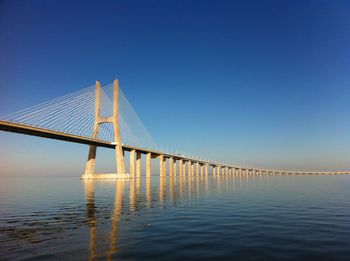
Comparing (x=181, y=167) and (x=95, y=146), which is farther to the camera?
(x=181, y=167)

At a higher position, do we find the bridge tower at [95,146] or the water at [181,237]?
the bridge tower at [95,146]

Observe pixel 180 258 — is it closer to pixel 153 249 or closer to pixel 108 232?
pixel 153 249

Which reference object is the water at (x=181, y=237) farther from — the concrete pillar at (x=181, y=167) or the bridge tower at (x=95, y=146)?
the concrete pillar at (x=181, y=167)

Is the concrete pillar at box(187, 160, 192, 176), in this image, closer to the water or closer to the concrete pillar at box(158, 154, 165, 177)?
the concrete pillar at box(158, 154, 165, 177)

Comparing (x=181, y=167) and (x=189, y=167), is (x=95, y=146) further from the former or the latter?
(x=189, y=167)

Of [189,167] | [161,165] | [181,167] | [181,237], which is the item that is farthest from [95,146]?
[181,237]

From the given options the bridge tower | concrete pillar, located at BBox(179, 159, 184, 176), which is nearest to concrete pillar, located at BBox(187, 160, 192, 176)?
concrete pillar, located at BBox(179, 159, 184, 176)

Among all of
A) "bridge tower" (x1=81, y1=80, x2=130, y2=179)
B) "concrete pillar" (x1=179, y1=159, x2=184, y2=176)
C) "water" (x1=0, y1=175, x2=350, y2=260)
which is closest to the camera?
"water" (x1=0, y1=175, x2=350, y2=260)

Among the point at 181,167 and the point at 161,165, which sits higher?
the point at 161,165

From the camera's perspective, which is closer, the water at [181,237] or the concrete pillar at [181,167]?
the water at [181,237]

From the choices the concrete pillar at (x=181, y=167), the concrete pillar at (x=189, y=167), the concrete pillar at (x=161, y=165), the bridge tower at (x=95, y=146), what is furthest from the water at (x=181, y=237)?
the concrete pillar at (x=189, y=167)

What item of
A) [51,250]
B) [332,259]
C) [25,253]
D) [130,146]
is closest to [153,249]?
[51,250]

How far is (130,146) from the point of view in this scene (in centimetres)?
9825

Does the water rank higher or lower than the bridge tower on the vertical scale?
lower
